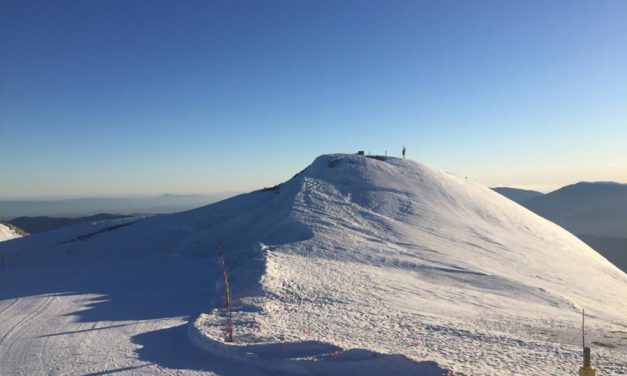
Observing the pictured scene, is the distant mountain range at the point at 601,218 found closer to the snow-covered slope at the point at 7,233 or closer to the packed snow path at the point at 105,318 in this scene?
the packed snow path at the point at 105,318

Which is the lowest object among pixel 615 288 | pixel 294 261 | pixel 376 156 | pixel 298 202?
pixel 615 288

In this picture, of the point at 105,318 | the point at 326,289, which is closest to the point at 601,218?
the point at 326,289

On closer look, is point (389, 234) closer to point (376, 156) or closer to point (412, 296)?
point (412, 296)

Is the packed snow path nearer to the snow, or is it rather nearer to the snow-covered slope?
the snow

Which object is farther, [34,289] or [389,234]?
[389,234]

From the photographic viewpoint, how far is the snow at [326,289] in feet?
34.7

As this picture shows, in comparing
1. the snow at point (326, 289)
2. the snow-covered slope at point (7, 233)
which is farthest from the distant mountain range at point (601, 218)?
the snow-covered slope at point (7, 233)

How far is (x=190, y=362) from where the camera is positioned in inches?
405

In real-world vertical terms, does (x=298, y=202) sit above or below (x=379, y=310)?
above

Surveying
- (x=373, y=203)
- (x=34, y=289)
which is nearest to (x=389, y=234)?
(x=373, y=203)

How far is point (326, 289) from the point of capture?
1823 cm

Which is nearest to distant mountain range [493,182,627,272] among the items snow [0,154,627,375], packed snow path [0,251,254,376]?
snow [0,154,627,375]

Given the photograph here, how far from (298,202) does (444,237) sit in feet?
36.3

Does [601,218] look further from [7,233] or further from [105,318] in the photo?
[105,318]
